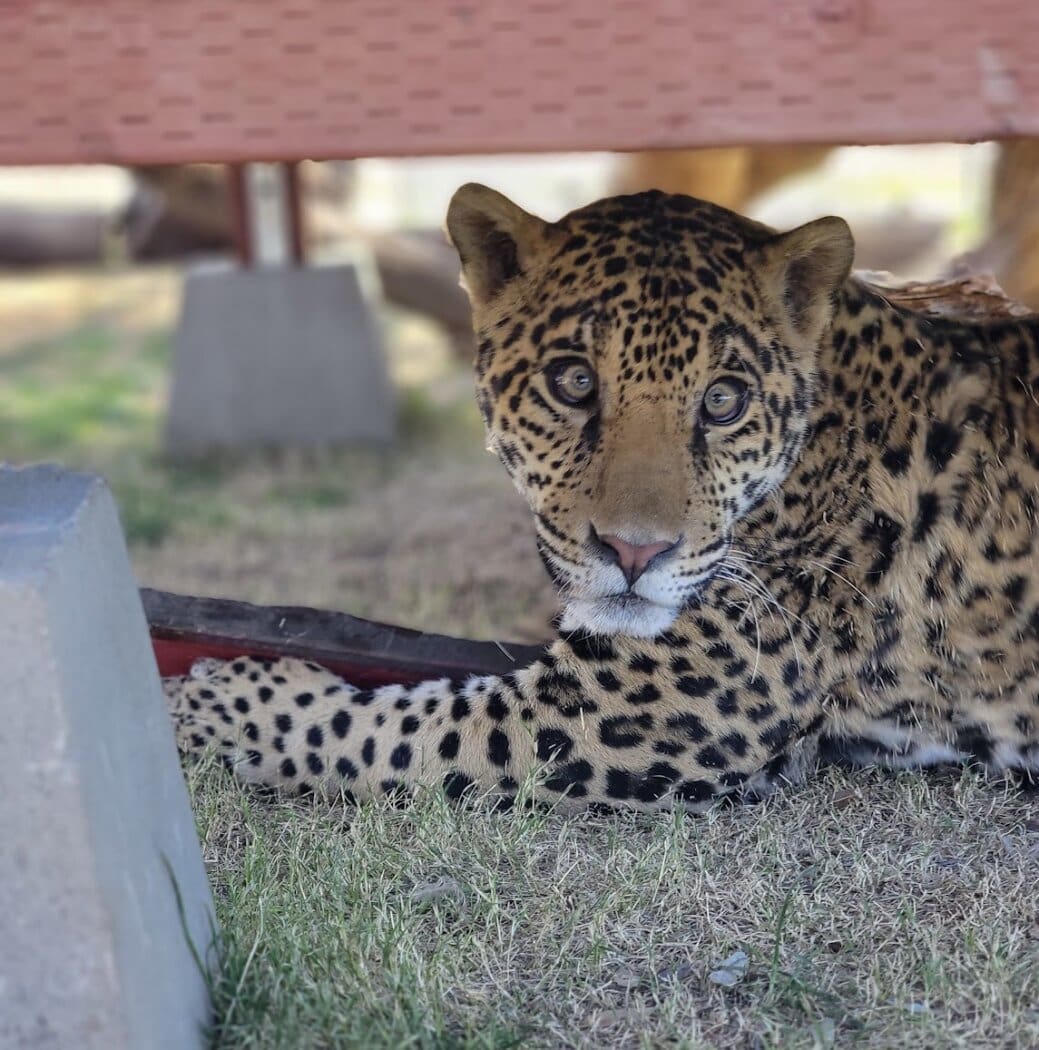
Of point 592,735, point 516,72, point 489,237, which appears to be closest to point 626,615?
point 592,735

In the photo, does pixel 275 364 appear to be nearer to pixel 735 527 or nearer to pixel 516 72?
pixel 735 527

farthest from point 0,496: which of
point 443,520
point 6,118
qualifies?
point 443,520

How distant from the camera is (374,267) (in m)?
13.6

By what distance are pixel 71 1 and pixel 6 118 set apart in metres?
0.35

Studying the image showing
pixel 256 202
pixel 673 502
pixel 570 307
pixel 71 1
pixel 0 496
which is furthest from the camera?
pixel 256 202

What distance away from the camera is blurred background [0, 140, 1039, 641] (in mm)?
7703

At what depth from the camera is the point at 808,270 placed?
14.8 ft

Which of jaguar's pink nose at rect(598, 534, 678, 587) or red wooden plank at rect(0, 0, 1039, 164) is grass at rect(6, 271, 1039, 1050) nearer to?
jaguar's pink nose at rect(598, 534, 678, 587)

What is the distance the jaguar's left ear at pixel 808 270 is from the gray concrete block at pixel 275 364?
7.01 m

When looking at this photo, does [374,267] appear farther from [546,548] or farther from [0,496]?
[0,496]

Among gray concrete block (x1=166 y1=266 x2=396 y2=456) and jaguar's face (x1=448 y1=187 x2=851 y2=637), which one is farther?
gray concrete block (x1=166 y1=266 x2=396 y2=456)

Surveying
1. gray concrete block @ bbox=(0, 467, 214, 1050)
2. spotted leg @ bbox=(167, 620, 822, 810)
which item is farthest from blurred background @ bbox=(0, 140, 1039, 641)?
gray concrete block @ bbox=(0, 467, 214, 1050)

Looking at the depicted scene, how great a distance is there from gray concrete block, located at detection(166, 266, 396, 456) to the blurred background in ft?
0.92

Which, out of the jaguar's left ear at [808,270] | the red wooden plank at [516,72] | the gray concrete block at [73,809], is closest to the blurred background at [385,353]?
the jaguar's left ear at [808,270]
